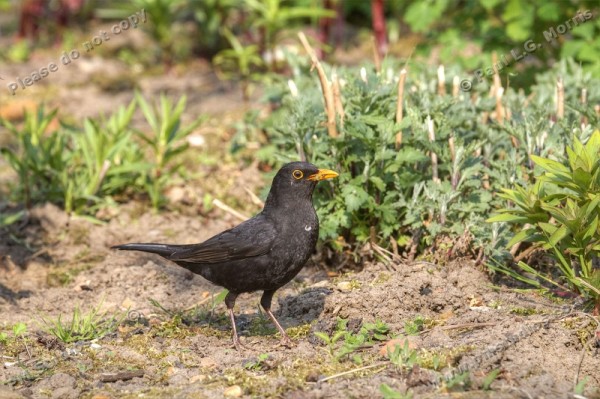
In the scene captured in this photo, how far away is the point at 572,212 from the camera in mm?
A: 4652

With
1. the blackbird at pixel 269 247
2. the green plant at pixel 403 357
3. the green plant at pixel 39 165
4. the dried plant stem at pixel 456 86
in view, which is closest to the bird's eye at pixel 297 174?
the blackbird at pixel 269 247

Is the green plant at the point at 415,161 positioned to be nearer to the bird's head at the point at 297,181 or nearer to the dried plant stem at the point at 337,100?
the dried plant stem at the point at 337,100

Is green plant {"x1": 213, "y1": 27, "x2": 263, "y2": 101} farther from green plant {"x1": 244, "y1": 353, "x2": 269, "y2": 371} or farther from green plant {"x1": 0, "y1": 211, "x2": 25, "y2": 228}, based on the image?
green plant {"x1": 244, "y1": 353, "x2": 269, "y2": 371}

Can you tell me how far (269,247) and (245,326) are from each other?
2.26ft

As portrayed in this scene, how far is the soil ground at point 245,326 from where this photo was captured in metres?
4.27

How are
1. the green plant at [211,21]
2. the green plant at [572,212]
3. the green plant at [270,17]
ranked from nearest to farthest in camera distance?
the green plant at [572,212] < the green plant at [270,17] < the green plant at [211,21]

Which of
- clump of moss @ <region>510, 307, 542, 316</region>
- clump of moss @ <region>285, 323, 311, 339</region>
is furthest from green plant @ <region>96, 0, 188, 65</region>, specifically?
clump of moss @ <region>510, 307, 542, 316</region>

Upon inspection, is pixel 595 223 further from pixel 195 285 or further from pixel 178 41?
pixel 178 41

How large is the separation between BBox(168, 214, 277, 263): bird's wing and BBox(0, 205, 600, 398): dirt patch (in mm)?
425

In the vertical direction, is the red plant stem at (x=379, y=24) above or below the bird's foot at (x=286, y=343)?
above

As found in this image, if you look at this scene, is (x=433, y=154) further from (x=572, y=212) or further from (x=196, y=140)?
(x=196, y=140)

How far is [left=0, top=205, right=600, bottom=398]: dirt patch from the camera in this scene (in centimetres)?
427

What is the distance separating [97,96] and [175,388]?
6364mm

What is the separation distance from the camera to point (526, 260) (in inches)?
223
